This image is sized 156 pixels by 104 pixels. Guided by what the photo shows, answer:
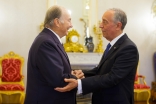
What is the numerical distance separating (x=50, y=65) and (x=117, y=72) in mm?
557

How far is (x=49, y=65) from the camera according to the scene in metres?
1.62

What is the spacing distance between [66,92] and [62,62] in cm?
25

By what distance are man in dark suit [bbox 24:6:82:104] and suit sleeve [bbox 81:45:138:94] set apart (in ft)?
0.49

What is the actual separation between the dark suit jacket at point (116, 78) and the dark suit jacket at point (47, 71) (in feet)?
0.68

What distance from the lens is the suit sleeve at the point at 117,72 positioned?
179 cm

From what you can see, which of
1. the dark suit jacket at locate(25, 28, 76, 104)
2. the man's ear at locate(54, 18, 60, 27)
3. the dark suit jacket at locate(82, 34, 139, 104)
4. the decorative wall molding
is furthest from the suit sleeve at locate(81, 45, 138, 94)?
the decorative wall molding

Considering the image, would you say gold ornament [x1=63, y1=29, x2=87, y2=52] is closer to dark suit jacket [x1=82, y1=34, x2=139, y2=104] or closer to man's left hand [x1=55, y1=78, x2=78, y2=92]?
dark suit jacket [x1=82, y1=34, x2=139, y2=104]

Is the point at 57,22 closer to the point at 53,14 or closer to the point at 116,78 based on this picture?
the point at 53,14

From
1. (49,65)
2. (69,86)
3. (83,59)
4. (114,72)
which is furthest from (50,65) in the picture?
(83,59)

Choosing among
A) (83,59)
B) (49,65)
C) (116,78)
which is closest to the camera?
(49,65)

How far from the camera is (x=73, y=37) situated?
5.45 m

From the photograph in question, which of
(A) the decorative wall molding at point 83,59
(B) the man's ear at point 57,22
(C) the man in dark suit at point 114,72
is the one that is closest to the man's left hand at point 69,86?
(C) the man in dark suit at point 114,72

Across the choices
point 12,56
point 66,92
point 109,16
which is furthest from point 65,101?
point 12,56

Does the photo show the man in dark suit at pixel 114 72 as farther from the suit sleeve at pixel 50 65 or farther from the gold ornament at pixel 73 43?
the gold ornament at pixel 73 43
